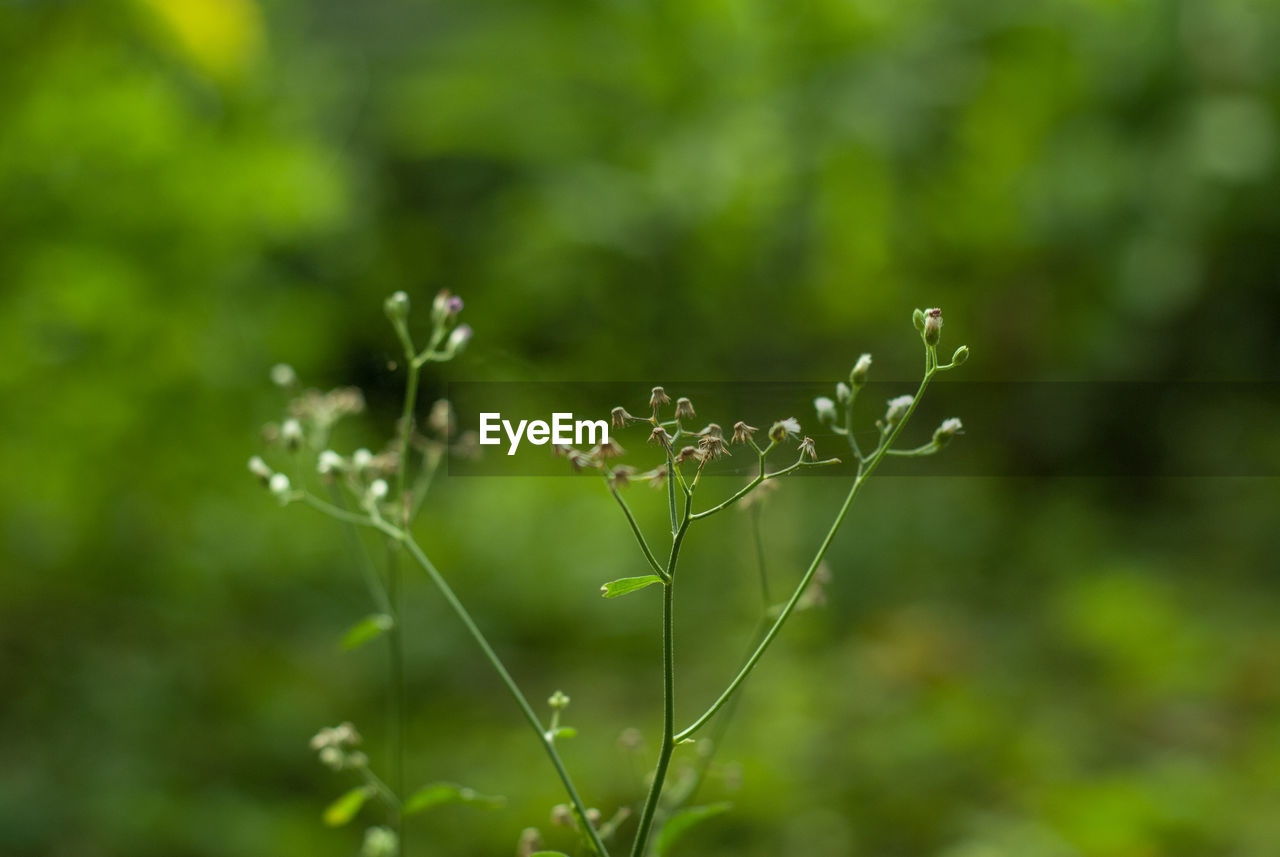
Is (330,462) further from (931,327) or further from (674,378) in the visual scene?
(674,378)

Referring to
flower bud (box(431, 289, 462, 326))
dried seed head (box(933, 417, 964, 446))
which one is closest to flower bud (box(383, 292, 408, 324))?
flower bud (box(431, 289, 462, 326))

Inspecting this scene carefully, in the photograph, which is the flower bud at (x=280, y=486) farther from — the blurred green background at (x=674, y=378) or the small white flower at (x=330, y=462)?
the blurred green background at (x=674, y=378)

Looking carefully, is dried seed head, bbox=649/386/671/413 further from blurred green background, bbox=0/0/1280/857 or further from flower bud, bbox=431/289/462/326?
blurred green background, bbox=0/0/1280/857

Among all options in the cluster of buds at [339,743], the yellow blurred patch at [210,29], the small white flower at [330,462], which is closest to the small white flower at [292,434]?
the small white flower at [330,462]

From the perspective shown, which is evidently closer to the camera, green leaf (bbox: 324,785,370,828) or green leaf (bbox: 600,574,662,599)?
green leaf (bbox: 600,574,662,599)

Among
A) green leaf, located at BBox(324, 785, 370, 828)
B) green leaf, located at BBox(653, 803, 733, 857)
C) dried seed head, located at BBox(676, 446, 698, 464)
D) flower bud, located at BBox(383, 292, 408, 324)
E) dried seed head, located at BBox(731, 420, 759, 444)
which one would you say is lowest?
green leaf, located at BBox(653, 803, 733, 857)

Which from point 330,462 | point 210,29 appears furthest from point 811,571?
point 210,29

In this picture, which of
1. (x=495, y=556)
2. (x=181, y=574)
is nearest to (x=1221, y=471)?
(x=495, y=556)
